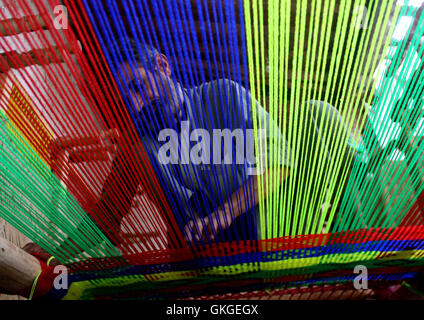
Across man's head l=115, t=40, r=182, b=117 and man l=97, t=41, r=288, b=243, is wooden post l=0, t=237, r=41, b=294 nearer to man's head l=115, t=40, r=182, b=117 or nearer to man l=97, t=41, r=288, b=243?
man l=97, t=41, r=288, b=243

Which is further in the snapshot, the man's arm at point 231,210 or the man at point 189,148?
the man's arm at point 231,210

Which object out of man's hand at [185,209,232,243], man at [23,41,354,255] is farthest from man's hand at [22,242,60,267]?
man's hand at [185,209,232,243]

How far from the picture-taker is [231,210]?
0.83 m

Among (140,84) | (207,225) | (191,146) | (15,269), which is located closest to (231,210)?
(207,225)

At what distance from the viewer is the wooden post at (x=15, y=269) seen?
30.4 inches

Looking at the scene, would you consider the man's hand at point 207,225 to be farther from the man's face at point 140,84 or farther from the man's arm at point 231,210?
the man's face at point 140,84

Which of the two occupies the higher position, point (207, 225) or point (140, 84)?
point (140, 84)

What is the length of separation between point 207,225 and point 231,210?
3.1 inches

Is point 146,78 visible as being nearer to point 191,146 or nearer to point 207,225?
point 191,146

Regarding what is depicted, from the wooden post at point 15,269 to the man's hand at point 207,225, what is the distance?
1.20 feet

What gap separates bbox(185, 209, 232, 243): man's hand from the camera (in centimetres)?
85

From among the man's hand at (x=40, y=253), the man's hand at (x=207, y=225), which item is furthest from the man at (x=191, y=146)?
the man's hand at (x=40, y=253)
